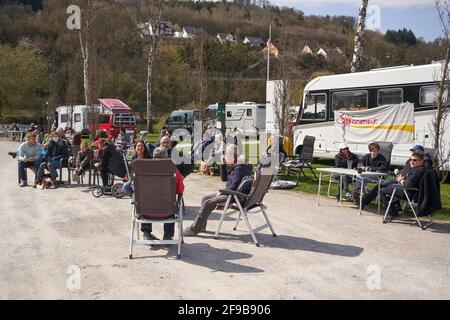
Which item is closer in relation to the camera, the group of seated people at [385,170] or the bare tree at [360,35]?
the group of seated people at [385,170]

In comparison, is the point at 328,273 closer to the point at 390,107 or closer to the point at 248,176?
the point at 248,176

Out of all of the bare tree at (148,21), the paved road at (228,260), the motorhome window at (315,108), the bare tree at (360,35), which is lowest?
the paved road at (228,260)

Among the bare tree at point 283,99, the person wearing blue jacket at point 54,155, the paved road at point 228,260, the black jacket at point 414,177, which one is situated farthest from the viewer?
the bare tree at point 283,99

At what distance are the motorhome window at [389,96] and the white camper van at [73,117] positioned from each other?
66.0 feet

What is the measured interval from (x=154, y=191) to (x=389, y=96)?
1009 centimetres

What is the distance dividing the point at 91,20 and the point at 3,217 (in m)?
21.5

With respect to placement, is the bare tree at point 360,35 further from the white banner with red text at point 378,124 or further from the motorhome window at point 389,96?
the motorhome window at point 389,96

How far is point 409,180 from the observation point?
7.18 m

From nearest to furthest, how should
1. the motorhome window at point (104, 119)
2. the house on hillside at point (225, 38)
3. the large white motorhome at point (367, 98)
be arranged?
the large white motorhome at point (367, 98), the motorhome window at point (104, 119), the house on hillside at point (225, 38)

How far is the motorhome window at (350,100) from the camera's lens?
569 inches

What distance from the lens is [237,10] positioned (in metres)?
98.1

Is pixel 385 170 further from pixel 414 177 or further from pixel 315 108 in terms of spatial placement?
pixel 315 108

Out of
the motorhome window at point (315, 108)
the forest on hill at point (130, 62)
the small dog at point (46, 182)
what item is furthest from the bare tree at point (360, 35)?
the forest on hill at point (130, 62)

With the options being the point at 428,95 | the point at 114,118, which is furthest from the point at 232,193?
the point at 114,118
